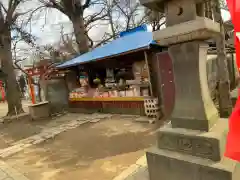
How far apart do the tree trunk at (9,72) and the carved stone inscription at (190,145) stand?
11305 millimetres

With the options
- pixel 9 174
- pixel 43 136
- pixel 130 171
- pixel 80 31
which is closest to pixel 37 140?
pixel 43 136

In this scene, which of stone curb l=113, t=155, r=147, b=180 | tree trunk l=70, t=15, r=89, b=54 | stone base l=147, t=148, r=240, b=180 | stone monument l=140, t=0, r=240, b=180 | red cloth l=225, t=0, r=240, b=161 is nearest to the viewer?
red cloth l=225, t=0, r=240, b=161

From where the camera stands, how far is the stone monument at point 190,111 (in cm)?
251

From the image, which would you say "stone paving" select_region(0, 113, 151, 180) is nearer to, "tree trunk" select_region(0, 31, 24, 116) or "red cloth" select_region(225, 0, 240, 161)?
"red cloth" select_region(225, 0, 240, 161)

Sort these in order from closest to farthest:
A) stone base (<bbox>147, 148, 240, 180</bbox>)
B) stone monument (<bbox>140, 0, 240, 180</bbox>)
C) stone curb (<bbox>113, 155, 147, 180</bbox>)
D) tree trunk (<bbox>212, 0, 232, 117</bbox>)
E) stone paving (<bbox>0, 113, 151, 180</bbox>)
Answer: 1. stone base (<bbox>147, 148, 240, 180</bbox>)
2. stone monument (<bbox>140, 0, 240, 180</bbox>)
3. stone curb (<bbox>113, 155, 147, 180</bbox>)
4. stone paving (<bbox>0, 113, 151, 180</bbox>)
5. tree trunk (<bbox>212, 0, 232, 117</bbox>)

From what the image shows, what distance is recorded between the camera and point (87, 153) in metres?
5.20

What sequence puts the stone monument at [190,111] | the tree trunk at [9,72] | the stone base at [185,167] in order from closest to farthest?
the stone base at [185,167]
the stone monument at [190,111]
the tree trunk at [9,72]

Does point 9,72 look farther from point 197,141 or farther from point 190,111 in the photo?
point 197,141

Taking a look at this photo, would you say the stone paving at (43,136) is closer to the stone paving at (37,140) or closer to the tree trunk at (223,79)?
the stone paving at (37,140)

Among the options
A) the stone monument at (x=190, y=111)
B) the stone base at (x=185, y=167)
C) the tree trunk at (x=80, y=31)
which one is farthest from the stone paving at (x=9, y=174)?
the tree trunk at (x=80, y=31)

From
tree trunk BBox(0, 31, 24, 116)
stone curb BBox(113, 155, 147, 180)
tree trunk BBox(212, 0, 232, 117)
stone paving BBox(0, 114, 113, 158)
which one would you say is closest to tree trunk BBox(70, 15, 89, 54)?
tree trunk BBox(0, 31, 24, 116)

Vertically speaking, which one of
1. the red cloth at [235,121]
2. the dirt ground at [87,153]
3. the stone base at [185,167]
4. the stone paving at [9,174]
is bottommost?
the stone paving at [9,174]

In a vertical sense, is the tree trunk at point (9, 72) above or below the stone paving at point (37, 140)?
above

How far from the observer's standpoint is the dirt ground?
4.25 metres
